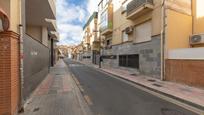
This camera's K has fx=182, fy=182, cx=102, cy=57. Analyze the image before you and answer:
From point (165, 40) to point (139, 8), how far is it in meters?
4.60

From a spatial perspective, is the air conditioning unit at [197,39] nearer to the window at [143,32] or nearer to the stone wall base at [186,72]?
the stone wall base at [186,72]

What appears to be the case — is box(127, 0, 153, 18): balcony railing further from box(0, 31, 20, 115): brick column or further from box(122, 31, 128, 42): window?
box(0, 31, 20, 115): brick column

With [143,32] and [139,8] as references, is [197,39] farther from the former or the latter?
[139,8]

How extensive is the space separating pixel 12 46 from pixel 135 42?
594 inches

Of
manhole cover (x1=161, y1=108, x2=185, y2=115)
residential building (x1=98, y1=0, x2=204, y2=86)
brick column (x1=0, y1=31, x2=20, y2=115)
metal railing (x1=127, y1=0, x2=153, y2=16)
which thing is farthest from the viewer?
metal railing (x1=127, y1=0, x2=153, y2=16)

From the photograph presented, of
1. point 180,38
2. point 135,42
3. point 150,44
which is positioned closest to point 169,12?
point 180,38

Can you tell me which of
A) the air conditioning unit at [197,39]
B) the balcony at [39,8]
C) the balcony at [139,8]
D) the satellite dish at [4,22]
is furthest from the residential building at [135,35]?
the satellite dish at [4,22]

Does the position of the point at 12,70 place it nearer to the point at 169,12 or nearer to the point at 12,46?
the point at 12,46

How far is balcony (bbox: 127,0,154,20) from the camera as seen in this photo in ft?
49.2

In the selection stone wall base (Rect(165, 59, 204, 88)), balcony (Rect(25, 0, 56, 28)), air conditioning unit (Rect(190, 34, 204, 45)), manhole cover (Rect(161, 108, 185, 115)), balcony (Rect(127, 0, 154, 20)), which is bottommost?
manhole cover (Rect(161, 108, 185, 115))

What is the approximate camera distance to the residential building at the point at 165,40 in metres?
11.0

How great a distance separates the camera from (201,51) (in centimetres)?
993

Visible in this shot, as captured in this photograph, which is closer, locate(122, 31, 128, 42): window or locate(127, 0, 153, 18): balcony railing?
locate(127, 0, 153, 18): balcony railing

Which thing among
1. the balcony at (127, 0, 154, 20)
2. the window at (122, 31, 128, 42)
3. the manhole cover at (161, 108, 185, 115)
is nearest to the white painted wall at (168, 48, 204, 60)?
the balcony at (127, 0, 154, 20)
